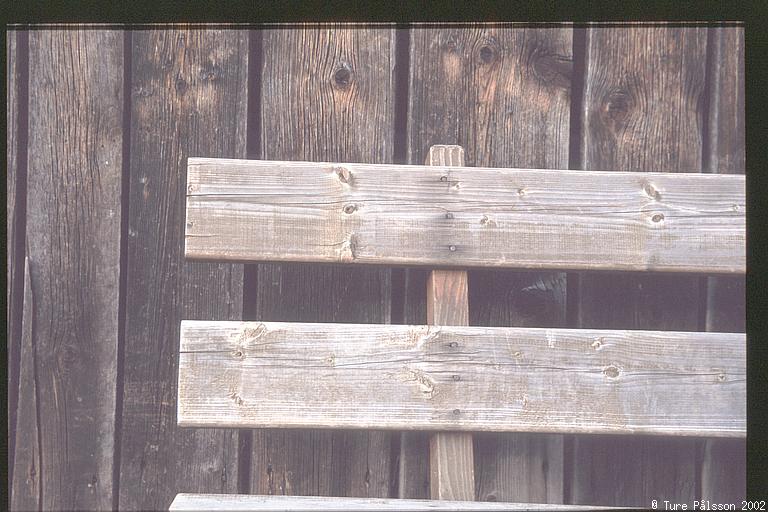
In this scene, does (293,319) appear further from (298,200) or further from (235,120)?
(235,120)


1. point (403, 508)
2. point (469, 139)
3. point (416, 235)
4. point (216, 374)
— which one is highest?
point (469, 139)

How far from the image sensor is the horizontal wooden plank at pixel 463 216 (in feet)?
3.53

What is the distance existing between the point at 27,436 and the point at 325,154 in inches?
30.2

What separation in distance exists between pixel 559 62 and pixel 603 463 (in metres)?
0.78

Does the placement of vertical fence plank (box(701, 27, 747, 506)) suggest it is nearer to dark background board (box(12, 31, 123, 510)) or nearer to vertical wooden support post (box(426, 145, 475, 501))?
vertical wooden support post (box(426, 145, 475, 501))

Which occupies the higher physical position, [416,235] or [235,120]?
[235,120]

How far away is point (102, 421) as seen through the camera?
46.6 inches

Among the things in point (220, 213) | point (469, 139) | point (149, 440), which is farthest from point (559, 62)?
point (149, 440)

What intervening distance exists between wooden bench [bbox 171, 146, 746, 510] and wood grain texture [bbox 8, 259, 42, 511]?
1.11ft

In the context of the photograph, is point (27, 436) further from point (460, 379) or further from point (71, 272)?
point (460, 379)

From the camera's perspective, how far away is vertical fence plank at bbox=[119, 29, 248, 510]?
3.90ft

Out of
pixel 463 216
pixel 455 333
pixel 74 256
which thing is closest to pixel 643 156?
pixel 463 216

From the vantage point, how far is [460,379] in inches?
42.3

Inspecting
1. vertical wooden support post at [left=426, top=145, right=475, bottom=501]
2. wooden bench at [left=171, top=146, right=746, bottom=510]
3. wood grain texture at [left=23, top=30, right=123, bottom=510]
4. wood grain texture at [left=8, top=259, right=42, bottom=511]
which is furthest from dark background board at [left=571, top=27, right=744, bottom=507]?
wood grain texture at [left=8, top=259, right=42, bottom=511]
